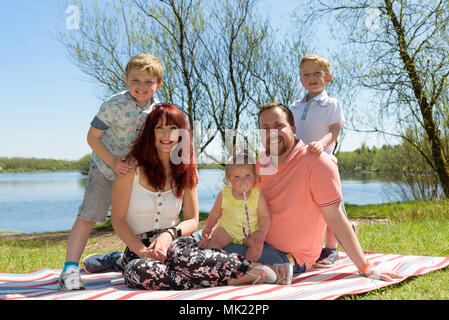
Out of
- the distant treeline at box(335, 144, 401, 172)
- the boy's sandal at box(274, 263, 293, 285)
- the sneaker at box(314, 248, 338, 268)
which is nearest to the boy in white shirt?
the sneaker at box(314, 248, 338, 268)

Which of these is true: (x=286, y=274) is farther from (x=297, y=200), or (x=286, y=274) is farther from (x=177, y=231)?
(x=177, y=231)

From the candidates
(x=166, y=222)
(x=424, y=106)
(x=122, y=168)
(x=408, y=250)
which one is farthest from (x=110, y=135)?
(x=424, y=106)

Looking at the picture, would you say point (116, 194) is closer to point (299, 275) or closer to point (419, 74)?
point (299, 275)

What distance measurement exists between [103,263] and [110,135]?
1206 mm

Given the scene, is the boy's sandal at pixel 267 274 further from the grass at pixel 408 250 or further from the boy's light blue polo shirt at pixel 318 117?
the boy's light blue polo shirt at pixel 318 117

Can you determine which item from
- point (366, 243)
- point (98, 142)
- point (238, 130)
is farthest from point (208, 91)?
point (98, 142)

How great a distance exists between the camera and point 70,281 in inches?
114

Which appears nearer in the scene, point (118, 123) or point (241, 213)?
point (241, 213)

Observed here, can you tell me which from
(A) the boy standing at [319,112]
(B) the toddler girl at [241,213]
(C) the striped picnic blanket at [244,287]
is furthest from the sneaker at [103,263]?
(A) the boy standing at [319,112]

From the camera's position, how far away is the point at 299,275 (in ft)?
10.1

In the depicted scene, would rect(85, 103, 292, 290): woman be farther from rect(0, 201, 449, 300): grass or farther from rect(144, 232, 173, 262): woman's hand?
rect(0, 201, 449, 300): grass

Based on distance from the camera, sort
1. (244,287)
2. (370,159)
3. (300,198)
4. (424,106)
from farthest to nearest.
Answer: (370,159)
(424,106)
(300,198)
(244,287)

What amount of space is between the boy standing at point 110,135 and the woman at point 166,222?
0.26 meters
